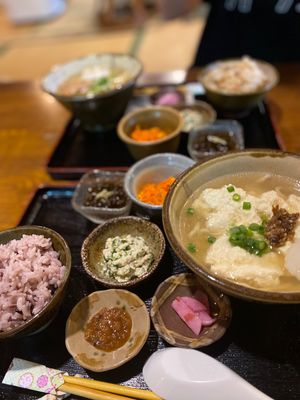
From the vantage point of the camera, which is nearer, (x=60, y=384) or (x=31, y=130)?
(x=60, y=384)

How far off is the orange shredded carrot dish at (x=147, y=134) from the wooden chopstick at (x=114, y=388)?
1463mm

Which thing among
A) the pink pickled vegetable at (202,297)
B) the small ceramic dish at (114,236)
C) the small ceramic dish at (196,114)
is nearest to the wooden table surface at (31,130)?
the small ceramic dish at (196,114)

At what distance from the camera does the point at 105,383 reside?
1.40m

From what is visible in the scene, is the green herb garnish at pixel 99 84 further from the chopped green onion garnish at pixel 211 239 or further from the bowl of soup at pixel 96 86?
the chopped green onion garnish at pixel 211 239

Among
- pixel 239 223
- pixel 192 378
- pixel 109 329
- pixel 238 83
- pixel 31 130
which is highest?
pixel 238 83

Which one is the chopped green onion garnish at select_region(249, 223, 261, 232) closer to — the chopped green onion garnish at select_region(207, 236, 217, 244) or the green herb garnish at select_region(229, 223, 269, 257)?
the green herb garnish at select_region(229, 223, 269, 257)

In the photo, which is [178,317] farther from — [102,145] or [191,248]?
[102,145]

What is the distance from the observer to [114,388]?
1.37 metres

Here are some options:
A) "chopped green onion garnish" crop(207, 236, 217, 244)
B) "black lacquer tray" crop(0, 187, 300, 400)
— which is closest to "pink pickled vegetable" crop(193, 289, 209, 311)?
"black lacquer tray" crop(0, 187, 300, 400)

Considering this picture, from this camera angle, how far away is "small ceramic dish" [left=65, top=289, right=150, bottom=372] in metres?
1.44

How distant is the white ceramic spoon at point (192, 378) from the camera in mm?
1274

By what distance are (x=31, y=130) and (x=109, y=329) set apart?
6.22ft

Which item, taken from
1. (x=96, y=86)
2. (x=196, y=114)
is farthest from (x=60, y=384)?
(x=96, y=86)

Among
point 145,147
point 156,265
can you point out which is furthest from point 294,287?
point 145,147
